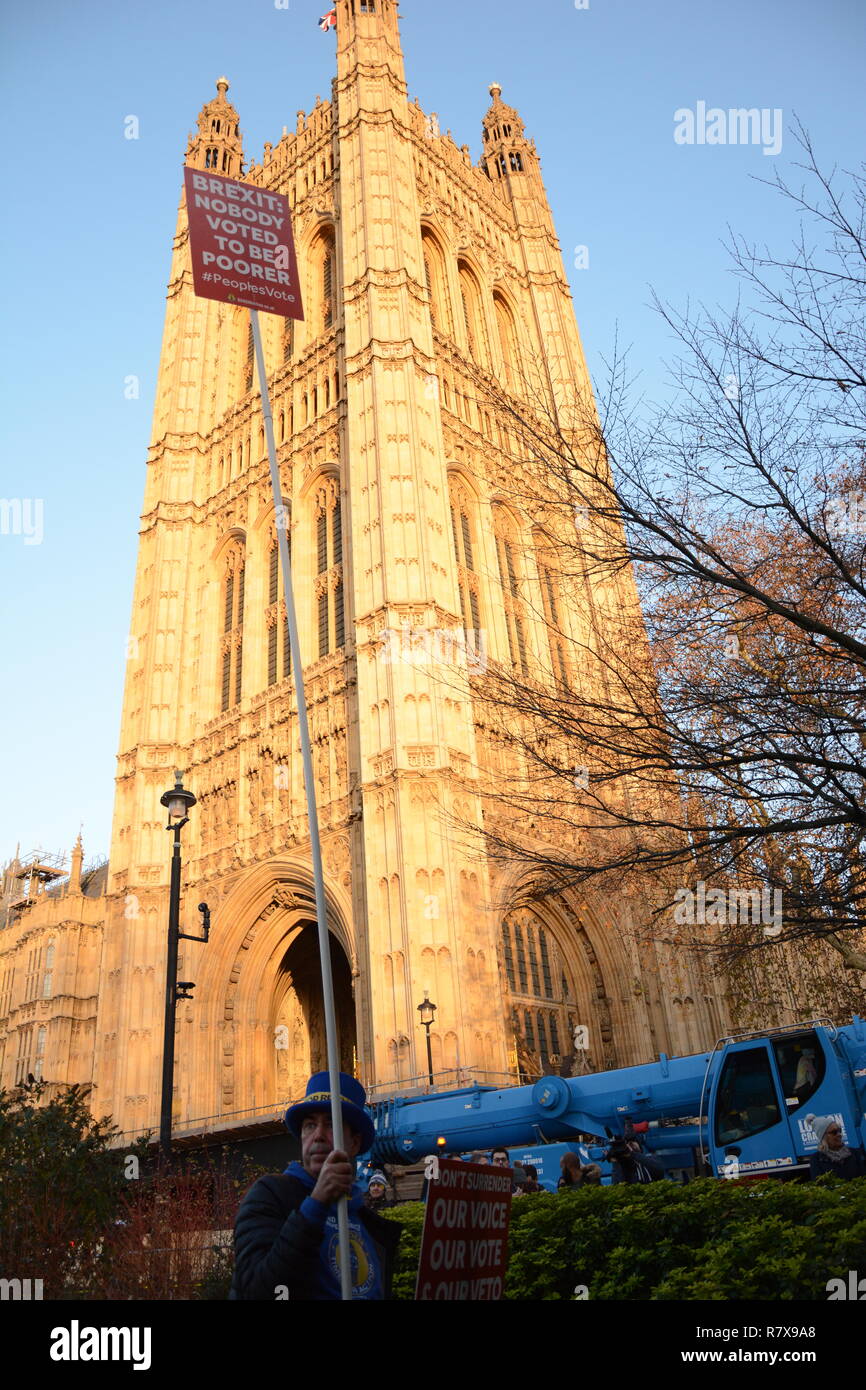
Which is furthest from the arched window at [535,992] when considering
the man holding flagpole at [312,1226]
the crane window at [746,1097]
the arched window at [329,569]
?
the man holding flagpole at [312,1226]

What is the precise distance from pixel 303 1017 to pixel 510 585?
1419 cm

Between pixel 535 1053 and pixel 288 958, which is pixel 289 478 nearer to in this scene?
pixel 288 958

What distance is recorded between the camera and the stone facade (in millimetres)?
22172

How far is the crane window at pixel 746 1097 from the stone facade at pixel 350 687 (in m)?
9.18

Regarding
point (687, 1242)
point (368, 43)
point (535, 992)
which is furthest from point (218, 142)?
point (687, 1242)

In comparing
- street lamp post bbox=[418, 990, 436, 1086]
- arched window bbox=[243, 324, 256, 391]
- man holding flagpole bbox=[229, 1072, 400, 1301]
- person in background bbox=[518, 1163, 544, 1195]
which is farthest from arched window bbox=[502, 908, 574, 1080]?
arched window bbox=[243, 324, 256, 391]

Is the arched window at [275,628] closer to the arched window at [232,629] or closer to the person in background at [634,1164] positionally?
the arched window at [232,629]

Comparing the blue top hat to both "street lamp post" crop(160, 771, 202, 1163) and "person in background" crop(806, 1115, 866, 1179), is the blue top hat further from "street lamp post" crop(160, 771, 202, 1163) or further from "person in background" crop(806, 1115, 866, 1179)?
"street lamp post" crop(160, 771, 202, 1163)

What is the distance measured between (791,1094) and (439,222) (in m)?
33.6

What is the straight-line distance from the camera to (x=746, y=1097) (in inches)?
436

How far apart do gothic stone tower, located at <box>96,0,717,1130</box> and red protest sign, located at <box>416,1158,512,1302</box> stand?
16.1 metres

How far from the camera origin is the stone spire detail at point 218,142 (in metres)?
41.5

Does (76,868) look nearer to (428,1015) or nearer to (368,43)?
(428,1015)

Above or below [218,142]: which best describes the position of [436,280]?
below
